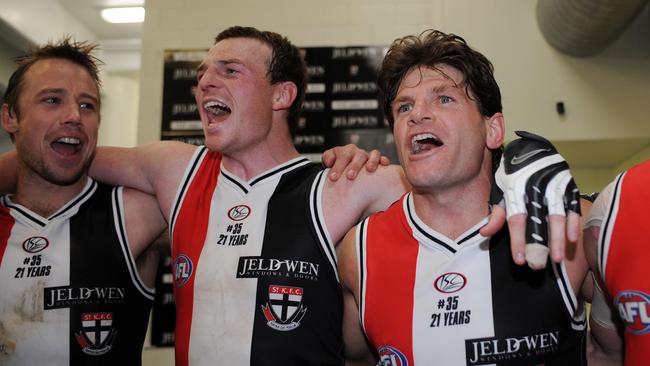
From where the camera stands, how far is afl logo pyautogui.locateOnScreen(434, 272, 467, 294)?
1714 millimetres

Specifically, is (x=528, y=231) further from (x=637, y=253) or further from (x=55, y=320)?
(x=55, y=320)

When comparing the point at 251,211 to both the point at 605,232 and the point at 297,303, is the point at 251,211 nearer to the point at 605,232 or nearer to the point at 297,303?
the point at 297,303

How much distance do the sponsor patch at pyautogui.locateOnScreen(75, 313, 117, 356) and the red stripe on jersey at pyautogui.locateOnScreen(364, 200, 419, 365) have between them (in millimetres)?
942

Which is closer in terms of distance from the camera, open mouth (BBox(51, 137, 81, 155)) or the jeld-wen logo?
the jeld-wen logo

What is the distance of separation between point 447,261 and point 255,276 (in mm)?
617

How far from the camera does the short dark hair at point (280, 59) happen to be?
2346mm

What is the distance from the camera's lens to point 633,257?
56.9 inches

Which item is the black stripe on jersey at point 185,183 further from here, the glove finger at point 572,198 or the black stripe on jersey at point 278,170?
the glove finger at point 572,198

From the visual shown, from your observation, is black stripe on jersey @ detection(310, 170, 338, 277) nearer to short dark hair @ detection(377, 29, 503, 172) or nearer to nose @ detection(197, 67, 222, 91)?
short dark hair @ detection(377, 29, 503, 172)

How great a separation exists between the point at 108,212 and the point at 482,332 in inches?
57.0

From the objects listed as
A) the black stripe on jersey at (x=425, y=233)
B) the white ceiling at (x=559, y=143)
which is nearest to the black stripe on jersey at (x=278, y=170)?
the black stripe on jersey at (x=425, y=233)

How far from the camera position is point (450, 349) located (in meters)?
Result: 1.63

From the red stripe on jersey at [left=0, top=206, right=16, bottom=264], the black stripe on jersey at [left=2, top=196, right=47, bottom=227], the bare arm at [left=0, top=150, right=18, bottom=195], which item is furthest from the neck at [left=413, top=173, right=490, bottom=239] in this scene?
the bare arm at [left=0, top=150, right=18, bottom=195]

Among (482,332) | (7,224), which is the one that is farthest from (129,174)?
(482,332)
